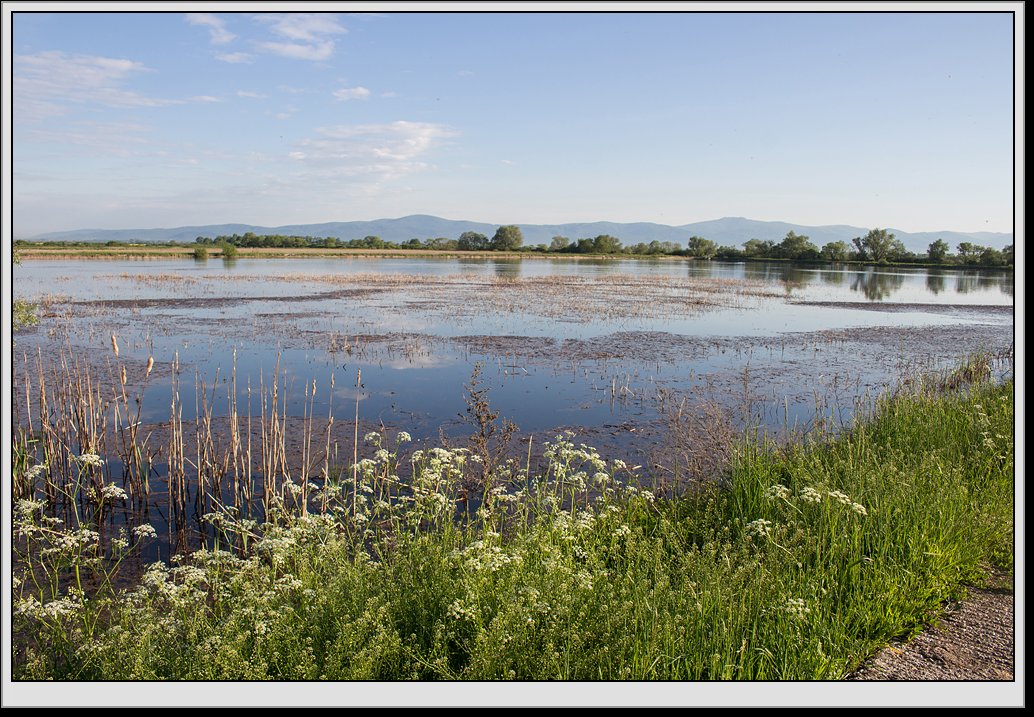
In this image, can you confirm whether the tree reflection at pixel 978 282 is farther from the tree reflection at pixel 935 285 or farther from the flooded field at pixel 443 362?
the flooded field at pixel 443 362

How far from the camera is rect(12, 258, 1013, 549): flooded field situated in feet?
33.2

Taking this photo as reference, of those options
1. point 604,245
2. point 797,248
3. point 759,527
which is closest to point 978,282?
point 797,248

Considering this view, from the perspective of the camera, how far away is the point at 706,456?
8094 millimetres

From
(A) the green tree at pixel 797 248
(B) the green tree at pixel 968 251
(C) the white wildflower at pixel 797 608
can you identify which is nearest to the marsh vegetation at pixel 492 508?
(C) the white wildflower at pixel 797 608

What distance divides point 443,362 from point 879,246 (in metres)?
82.0

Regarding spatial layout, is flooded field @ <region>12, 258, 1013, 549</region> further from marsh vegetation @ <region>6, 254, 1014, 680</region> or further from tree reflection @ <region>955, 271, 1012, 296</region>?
tree reflection @ <region>955, 271, 1012, 296</region>

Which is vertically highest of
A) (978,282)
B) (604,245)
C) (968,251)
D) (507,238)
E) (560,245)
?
(507,238)

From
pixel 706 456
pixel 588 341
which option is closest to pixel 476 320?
pixel 588 341

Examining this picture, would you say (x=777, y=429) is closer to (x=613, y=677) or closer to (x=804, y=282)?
(x=613, y=677)

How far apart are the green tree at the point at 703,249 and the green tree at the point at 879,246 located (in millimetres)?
21267

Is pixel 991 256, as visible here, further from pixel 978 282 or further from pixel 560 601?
pixel 560 601

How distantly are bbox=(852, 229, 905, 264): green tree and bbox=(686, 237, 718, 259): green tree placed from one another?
69.8ft

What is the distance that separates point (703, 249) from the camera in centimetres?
10044

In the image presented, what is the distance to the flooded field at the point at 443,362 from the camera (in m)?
10.1
